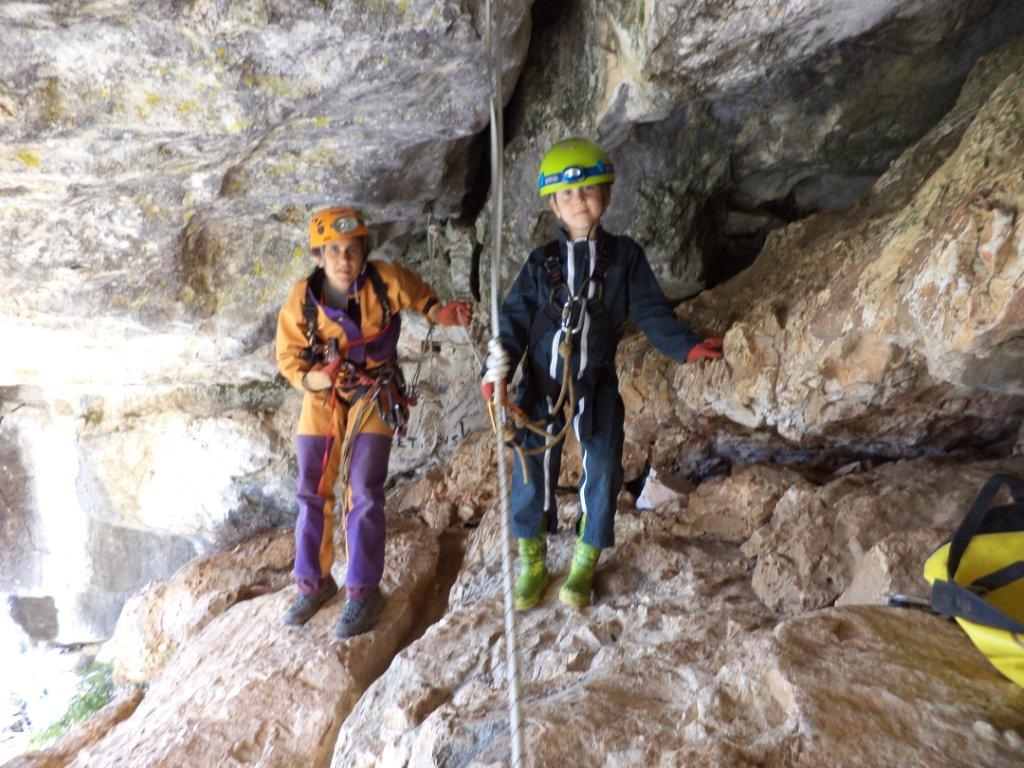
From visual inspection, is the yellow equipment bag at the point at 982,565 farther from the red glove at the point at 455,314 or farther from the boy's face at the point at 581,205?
the red glove at the point at 455,314

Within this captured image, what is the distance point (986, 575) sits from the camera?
7.57 feet

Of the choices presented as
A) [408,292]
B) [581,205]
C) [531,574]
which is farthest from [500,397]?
[408,292]

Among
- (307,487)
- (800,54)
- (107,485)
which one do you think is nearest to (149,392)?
(107,485)

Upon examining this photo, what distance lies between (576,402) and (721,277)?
7.16 ft

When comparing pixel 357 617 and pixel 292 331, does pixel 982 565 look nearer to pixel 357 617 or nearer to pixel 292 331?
pixel 357 617

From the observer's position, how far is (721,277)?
197 inches

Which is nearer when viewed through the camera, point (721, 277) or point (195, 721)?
point (195, 721)

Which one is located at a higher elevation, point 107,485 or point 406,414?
point 406,414

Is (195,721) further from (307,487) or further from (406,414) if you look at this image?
(406,414)

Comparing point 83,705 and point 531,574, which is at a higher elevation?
point 531,574

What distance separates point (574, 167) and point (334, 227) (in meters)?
1.52

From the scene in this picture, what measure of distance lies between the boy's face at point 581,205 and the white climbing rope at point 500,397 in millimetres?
328

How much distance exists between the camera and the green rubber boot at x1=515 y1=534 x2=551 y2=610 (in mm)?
3609

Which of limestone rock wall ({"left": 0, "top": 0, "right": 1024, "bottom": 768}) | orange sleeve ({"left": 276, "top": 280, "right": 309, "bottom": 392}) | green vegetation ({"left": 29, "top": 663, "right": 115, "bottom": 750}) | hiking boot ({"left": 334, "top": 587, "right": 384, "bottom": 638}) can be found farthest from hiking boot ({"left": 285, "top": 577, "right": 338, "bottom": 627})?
green vegetation ({"left": 29, "top": 663, "right": 115, "bottom": 750})
